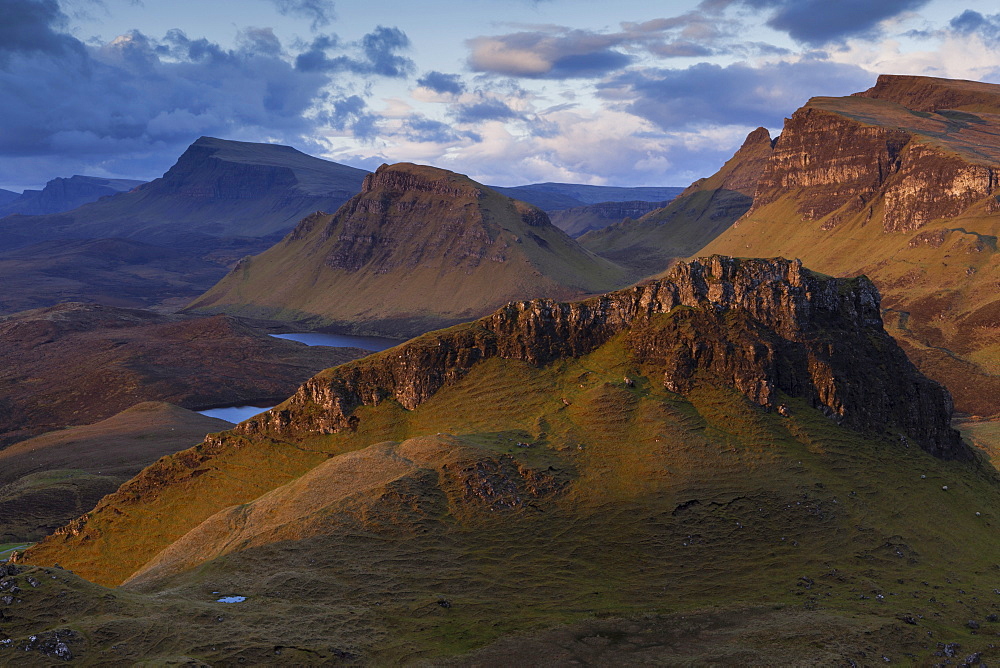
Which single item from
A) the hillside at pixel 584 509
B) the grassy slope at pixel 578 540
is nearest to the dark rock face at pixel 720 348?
the hillside at pixel 584 509

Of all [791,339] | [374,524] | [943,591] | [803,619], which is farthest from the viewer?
[791,339]

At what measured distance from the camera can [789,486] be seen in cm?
9356

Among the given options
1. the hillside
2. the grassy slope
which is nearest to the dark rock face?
the hillside

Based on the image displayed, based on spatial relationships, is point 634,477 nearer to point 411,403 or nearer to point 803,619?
point 803,619

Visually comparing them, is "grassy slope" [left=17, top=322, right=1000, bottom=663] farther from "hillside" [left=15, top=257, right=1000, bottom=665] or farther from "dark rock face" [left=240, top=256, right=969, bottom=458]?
"dark rock face" [left=240, top=256, right=969, bottom=458]

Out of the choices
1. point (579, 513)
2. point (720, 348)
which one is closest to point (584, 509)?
point (579, 513)

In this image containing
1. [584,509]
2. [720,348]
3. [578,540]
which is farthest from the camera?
[720,348]

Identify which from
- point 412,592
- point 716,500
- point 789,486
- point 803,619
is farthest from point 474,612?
point 789,486

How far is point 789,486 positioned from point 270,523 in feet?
185

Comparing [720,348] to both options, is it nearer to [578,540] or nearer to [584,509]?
[584,509]

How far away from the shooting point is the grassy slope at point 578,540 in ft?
A: 214

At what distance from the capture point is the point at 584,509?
89875 millimetres

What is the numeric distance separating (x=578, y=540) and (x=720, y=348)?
36569mm

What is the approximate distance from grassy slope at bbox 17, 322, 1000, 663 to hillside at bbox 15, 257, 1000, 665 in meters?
0.31
